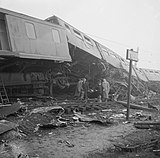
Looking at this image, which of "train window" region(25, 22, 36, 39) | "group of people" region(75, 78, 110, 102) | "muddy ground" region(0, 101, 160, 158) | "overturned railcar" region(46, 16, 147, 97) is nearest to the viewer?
"muddy ground" region(0, 101, 160, 158)

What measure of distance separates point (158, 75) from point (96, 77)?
1411cm

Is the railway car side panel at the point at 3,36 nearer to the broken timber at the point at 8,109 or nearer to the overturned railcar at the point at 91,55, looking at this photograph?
→ the broken timber at the point at 8,109

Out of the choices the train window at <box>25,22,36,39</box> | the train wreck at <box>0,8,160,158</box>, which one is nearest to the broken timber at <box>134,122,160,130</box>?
the train wreck at <box>0,8,160,158</box>

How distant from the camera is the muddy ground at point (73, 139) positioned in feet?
12.5

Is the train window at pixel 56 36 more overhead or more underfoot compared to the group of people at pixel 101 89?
more overhead

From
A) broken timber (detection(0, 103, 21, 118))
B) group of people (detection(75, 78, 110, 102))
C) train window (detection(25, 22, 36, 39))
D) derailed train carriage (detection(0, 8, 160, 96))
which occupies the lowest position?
group of people (detection(75, 78, 110, 102))

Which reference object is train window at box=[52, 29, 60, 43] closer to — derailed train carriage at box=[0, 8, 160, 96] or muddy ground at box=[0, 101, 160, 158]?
derailed train carriage at box=[0, 8, 160, 96]

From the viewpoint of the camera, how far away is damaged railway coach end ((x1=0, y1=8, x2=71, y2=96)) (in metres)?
8.05

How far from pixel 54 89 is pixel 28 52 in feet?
16.9

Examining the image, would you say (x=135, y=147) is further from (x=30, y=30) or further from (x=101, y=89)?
(x=101, y=89)

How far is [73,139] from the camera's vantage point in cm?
487

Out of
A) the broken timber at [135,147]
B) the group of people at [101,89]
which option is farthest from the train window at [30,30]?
the broken timber at [135,147]

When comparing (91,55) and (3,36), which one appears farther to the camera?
(91,55)

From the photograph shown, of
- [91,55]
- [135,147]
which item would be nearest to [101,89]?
[91,55]
